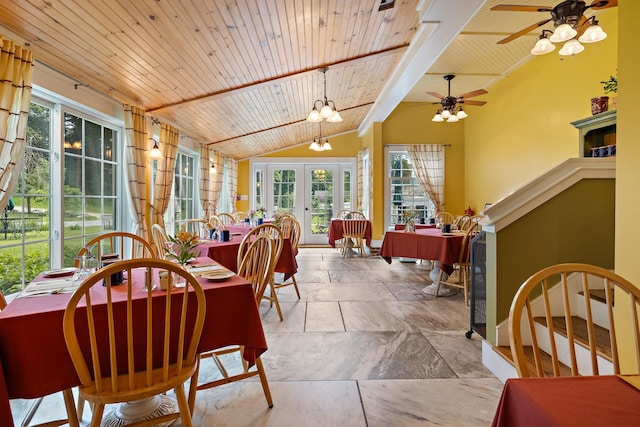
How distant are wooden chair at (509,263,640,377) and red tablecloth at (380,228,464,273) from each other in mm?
1498

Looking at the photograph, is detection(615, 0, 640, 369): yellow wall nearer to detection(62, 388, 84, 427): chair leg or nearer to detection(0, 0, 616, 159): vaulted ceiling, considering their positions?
detection(0, 0, 616, 159): vaulted ceiling

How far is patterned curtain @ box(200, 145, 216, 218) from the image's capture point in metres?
6.27

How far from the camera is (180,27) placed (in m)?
2.64

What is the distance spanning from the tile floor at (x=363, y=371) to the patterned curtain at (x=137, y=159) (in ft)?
5.97

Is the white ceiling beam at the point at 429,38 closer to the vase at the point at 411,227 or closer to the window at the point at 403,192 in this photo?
the vase at the point at 411,227

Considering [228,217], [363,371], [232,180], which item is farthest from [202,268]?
[232,180]

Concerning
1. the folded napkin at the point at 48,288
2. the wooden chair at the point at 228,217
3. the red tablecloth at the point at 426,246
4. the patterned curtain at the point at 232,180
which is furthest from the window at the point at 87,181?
the patterned curtain at the point at 232,180

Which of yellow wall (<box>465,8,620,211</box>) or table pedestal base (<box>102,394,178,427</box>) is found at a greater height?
yellow wall (<box>465,8,620,211</box>)

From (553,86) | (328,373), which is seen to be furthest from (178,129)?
(553,86)

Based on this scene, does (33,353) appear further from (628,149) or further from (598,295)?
(598,295)

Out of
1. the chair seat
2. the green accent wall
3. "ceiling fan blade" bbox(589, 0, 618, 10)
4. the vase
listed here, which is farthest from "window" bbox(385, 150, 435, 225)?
the chair seat

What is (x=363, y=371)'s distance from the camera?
231 cm

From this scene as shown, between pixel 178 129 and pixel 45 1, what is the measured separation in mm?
3110

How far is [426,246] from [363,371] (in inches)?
87.7
